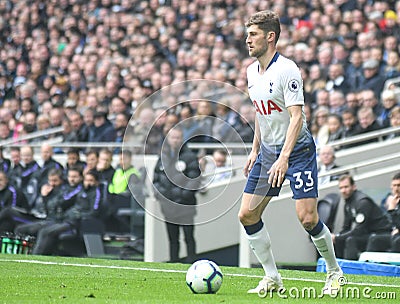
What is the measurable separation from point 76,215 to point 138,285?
22.0 feet

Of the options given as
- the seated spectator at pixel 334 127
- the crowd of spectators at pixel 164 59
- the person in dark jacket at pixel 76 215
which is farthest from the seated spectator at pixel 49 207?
the seated spectator at pixel 334 127

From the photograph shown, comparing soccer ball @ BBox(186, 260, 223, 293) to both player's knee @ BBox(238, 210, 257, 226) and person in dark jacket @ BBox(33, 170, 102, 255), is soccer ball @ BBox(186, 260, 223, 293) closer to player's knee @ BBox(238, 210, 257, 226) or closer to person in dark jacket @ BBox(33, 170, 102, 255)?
player's knee @ BBox(238, 210, 257, 226)

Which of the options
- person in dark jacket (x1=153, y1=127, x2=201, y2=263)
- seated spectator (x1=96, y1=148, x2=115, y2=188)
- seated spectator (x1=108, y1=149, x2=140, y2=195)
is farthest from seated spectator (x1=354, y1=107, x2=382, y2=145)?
seated spectator (x1=96, y1=148, x2=115, y2=188)

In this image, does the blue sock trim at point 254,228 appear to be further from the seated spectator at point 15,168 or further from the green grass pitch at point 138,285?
the seated spectator at point 15,168

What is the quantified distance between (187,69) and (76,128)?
285cm

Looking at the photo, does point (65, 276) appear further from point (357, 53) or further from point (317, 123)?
point (357, 53)

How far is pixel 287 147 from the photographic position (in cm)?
804

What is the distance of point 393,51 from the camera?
1680 cm

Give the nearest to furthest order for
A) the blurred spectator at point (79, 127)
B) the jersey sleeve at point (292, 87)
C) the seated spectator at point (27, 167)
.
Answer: the jersey sleeve at point (292, 87)
the seated spectator at point (27, 167)
the blurred spectator at point (79, 127)

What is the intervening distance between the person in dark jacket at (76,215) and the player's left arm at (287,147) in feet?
25.8

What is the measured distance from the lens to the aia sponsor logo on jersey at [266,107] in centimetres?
838

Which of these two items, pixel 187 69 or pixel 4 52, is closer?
pixel 187 69

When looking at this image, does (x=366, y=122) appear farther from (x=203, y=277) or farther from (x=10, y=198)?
(x=203, y=277)

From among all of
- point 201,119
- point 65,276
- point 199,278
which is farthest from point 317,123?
point 199,278
